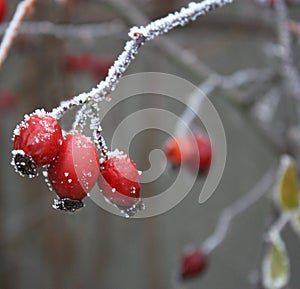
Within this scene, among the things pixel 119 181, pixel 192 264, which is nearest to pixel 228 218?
pixel 192 264

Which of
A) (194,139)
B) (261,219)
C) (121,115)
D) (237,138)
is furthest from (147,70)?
(194,139)

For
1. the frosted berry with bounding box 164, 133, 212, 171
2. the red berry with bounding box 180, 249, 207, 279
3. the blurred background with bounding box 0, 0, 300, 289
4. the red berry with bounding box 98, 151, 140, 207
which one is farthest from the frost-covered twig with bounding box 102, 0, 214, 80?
the red berry with bounding box 98, 151, 140, 207

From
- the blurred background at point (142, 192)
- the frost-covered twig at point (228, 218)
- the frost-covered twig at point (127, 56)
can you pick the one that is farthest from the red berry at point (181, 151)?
the blurred background at point (142, 192)

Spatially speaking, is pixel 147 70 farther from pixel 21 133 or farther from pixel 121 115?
pixel 21 133

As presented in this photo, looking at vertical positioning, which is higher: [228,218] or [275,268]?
[228,218]

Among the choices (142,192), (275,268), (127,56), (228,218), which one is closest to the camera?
(127,56)

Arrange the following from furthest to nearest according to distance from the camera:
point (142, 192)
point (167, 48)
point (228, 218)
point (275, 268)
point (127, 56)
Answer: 1. point (142, 192)
2. point (167, 48)
3. point (228, 218)
4. point (275, 268)
5. point (127, 56)

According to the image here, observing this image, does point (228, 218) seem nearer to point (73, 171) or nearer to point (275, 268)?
point (275, 268)
